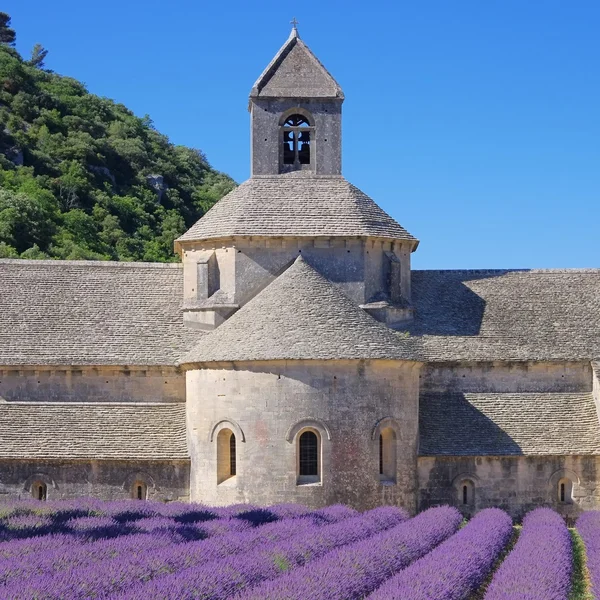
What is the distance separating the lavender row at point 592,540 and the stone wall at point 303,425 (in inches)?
200

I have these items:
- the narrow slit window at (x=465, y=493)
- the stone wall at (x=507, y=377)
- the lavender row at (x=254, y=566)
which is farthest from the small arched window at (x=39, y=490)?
the narrow slit window at (x=465, y=493)

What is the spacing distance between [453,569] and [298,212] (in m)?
17.3

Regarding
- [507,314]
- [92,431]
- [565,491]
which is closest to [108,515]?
[92,431]

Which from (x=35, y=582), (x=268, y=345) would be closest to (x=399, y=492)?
(x=268, y=345)

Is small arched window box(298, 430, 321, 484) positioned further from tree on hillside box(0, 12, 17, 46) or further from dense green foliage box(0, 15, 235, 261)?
tree on hillside box(0, 12, 17, 46)

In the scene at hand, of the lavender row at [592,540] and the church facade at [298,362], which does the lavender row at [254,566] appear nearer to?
the church facade at [298,362]

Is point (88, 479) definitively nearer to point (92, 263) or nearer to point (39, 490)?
point (39, 490)

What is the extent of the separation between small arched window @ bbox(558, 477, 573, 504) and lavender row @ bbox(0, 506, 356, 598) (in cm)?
1022

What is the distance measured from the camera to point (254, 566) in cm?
2009

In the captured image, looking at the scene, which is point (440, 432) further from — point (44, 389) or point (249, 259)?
point (44, 389)

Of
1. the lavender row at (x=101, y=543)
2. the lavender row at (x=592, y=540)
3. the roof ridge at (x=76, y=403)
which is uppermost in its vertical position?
the roof ridge at (x=76, y=403)

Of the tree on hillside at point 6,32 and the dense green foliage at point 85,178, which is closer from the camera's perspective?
the dense green foliage at point 85,178

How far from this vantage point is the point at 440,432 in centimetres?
3388

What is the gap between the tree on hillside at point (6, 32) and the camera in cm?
10694
